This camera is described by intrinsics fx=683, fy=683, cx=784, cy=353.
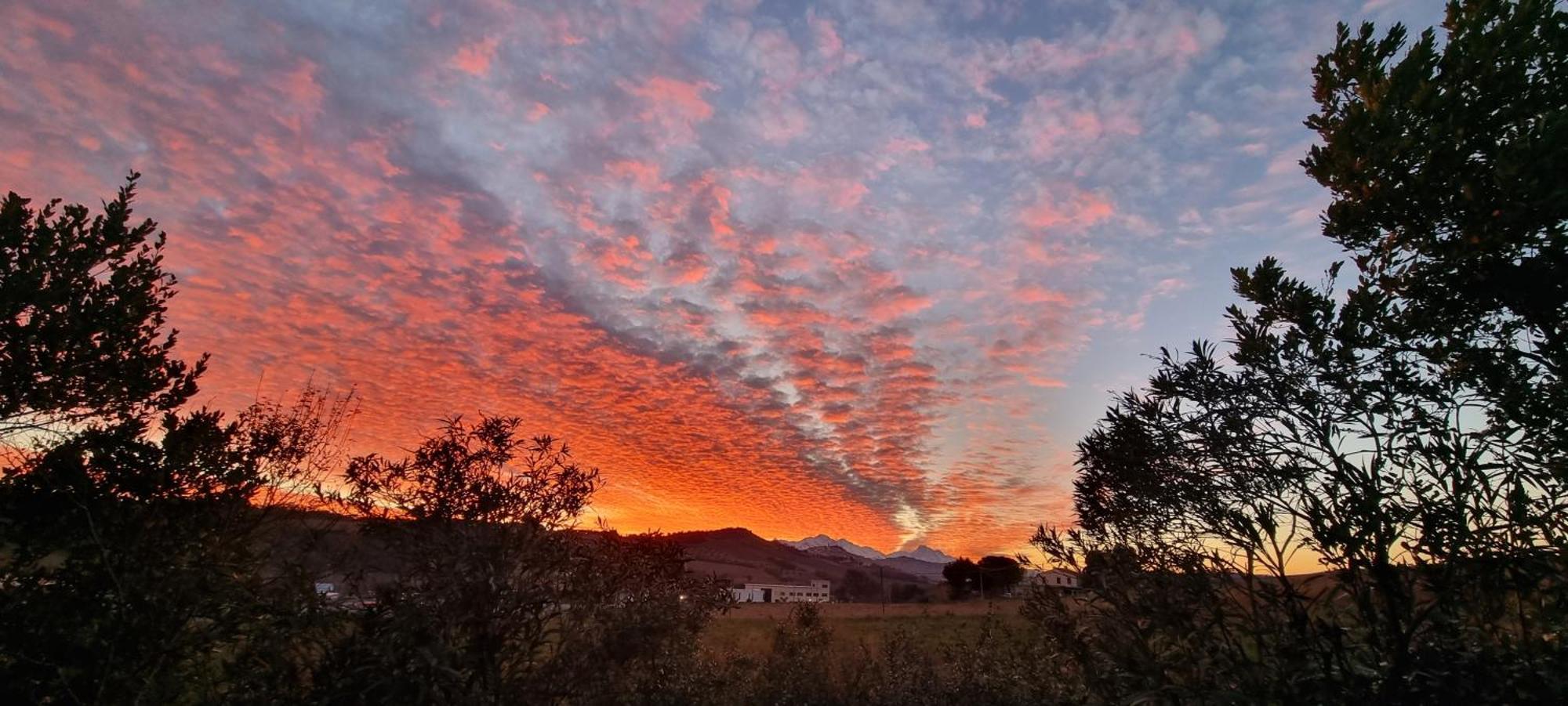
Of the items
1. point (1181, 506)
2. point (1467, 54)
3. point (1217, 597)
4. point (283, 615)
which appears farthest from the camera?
point (1467, 54)

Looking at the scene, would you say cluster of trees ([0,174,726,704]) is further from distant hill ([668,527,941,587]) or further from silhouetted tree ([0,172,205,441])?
distant hill ([668,527,941,587])

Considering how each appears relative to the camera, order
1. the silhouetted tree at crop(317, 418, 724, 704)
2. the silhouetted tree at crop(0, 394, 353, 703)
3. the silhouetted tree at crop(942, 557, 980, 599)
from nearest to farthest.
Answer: the silhouetted tree at crop(317, 418, 724, 704) → the silhouetted tree at crop(0, 394, 353, 703) → the silhouetted tree at crop(942, 557, 980, 599)

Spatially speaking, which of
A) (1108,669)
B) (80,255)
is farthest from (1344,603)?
(80,255)

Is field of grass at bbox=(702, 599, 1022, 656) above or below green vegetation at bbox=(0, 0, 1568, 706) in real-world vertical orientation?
below

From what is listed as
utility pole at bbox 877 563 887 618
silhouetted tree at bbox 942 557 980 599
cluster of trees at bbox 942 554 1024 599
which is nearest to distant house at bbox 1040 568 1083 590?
cluster of trees at bbox 942 554 1024 599

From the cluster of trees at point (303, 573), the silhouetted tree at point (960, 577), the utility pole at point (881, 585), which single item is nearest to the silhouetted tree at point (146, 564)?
the cluster of trees at point (303, 573)

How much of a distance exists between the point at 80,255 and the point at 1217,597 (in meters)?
15.0

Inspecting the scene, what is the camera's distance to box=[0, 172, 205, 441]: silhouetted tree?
9633mm

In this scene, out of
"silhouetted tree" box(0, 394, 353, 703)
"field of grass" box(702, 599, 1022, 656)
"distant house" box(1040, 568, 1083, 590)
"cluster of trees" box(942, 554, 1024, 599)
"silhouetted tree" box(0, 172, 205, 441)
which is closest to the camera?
"silhouetted tree" box(0, 394, 353, 703)

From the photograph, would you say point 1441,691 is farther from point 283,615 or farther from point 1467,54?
point 283,615

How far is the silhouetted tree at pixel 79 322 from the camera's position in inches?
379

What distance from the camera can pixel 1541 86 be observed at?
573cm

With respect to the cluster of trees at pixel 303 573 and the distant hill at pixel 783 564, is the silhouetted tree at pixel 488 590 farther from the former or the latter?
the distant hill at pixel 783 564

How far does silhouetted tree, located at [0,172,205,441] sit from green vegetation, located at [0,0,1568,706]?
337cm
